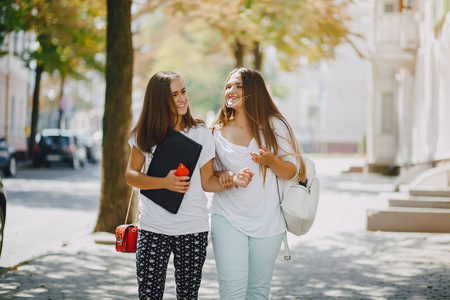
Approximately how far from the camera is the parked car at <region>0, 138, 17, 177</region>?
927 inches

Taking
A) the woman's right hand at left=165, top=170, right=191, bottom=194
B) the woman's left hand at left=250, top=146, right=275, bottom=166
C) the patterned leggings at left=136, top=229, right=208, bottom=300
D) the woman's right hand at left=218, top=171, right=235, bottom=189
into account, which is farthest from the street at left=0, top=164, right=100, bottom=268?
the woman's left hand at left=250, top=146, right=275, bottom=166

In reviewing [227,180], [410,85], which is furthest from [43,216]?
[410,85]

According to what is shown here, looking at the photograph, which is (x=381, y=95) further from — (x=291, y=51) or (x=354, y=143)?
(x=354, y=143)

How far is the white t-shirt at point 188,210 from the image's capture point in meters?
4.14

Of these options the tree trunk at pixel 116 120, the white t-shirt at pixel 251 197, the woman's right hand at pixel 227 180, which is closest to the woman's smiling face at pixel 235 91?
the white t-shirt at pixel 251 197

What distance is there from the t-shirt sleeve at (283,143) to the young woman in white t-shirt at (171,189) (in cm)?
37

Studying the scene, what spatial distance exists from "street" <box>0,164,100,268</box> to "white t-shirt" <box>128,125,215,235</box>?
4580 mm

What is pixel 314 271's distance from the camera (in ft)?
26.4

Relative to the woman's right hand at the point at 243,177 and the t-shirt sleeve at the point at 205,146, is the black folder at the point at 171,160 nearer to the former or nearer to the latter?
the t-shirt sleeve at the point at 205,146

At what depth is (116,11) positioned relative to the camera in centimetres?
1022

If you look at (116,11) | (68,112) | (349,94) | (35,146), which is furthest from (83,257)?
(349,94)

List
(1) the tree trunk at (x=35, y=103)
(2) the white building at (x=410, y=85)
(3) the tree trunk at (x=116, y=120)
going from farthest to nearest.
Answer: (1) the tree trunk at (x=35, y=103) → (2) the white building at (x=410, y=85) → (3) the tree trunk at (x=116, y=120)

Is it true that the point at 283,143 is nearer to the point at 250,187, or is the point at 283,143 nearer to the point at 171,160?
the point at 250,187

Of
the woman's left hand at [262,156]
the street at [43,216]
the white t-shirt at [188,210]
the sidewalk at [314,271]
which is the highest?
the woman's left hand at [262,156]
